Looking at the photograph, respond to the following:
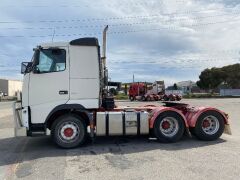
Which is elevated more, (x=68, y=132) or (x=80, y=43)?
(x=80, y=43)

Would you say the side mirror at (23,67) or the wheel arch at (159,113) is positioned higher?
the side mirror at (23,67)

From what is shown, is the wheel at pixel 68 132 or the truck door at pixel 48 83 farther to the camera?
the wheel at pixel 68 132

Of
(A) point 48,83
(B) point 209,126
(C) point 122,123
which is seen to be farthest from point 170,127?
(A) point 48,83

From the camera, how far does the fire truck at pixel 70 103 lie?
9.80 m

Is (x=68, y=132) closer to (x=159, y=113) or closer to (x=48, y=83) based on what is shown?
(x=48, y=83)

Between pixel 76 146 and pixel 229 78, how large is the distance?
249ft

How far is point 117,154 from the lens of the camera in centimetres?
892

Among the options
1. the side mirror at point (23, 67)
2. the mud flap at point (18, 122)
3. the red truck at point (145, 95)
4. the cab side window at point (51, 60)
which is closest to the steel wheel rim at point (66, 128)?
the mud flap at point (18, 122)

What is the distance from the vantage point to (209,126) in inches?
432

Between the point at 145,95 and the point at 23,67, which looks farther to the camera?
the point at 145,95

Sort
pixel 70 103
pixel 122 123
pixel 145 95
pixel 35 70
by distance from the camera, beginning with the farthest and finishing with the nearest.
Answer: pixel 145 95
pixel 122 123
pixel 70 103
pixel 35 70

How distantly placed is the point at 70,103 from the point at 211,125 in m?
A: 4.51

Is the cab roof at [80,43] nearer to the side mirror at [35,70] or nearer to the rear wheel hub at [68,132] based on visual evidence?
the side mirror at [35,70]

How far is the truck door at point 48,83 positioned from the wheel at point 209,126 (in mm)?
4168
